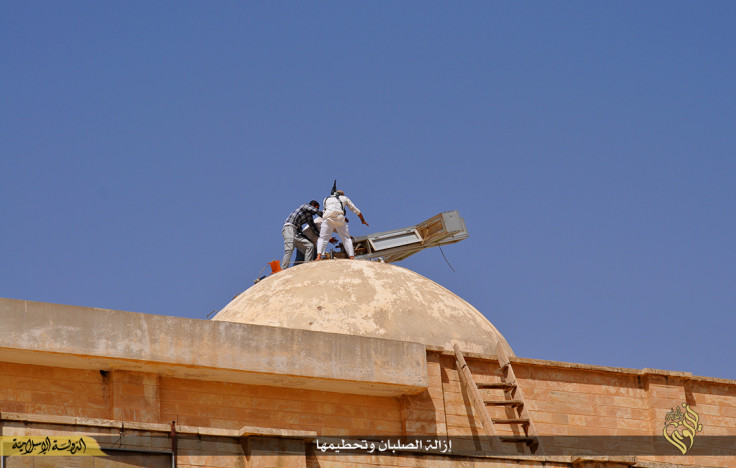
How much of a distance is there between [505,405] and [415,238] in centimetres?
493

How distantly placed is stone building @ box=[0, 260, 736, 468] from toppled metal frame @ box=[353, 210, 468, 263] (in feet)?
5.71

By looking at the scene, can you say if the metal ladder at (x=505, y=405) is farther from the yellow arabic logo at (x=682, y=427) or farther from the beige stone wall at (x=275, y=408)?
the yellow arabic logo at (x=682, y=427)

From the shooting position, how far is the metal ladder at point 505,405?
48.5ft

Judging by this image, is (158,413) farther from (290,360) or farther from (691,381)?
(691,381)

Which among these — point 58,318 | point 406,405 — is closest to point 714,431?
point 406,405

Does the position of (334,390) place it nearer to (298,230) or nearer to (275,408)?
(275,408)

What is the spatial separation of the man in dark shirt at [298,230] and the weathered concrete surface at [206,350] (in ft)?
15.9

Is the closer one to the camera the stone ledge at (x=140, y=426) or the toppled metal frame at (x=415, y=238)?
the stone ledge at (x=140, y=426)

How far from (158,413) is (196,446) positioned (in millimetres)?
1788

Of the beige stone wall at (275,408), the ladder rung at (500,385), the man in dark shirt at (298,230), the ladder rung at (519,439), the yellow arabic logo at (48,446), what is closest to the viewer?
the yellow arabic logo at (48,446)

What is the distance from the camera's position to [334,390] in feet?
47.4

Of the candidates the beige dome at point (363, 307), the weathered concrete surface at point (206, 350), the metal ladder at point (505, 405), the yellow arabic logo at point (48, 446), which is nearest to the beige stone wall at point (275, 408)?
the weathered concrete surface at point (206, 350)

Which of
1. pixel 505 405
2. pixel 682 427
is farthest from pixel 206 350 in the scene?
pixel 682 427

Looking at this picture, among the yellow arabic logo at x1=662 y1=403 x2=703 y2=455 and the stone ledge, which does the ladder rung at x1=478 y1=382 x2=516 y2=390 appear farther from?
the stone ledge
